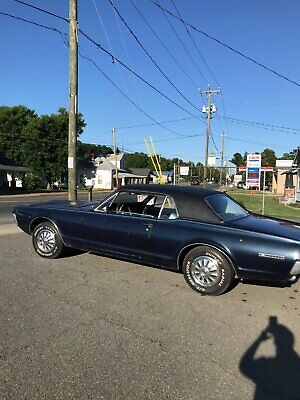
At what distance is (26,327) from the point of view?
3.68m

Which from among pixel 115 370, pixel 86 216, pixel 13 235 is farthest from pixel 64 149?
pixel 115 370

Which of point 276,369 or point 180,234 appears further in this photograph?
point 180,234

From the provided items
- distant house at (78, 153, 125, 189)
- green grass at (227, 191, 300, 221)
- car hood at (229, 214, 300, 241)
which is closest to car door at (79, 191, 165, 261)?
car hood at (229, 214, 300, 241)

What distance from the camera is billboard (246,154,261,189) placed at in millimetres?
16328

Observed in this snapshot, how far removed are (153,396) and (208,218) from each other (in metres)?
2.86

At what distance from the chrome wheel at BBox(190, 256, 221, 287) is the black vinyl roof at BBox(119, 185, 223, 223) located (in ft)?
1.87

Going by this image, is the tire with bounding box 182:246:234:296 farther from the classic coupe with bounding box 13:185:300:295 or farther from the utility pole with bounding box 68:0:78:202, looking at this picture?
the utility pole with bounding box 68:0:78:202

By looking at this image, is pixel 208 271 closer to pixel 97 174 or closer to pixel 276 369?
pixel 276 369

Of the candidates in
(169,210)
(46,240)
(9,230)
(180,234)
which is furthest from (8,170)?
(180,234)

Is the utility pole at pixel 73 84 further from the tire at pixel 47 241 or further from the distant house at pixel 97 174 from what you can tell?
the distant house at pixel 97 174

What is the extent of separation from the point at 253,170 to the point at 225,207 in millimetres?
11367

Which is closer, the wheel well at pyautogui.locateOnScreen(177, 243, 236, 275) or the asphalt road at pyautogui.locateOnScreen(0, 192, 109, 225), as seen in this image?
the wheel well at pyautogui.locateOnScreen(177, 243, 236, 275)

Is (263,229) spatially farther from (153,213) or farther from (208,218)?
(153,213)

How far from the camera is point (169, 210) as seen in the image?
17.8 feet
